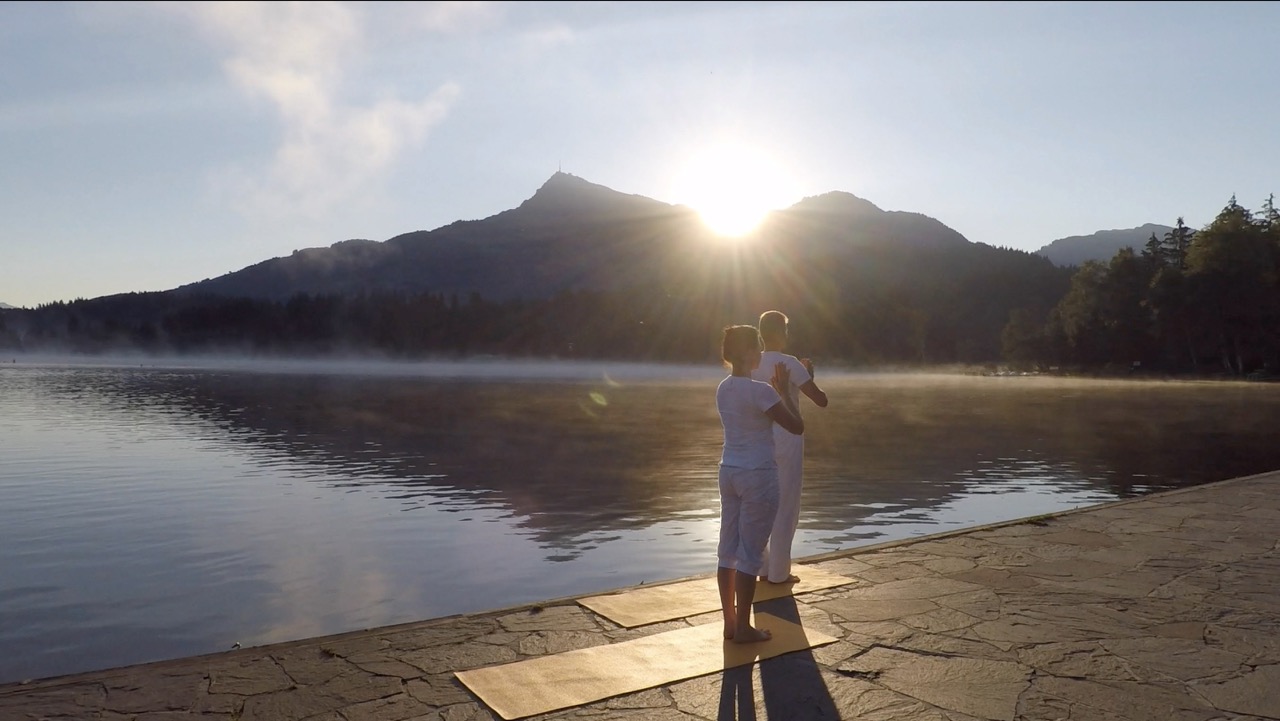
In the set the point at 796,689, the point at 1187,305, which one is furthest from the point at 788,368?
the point at 1187,305

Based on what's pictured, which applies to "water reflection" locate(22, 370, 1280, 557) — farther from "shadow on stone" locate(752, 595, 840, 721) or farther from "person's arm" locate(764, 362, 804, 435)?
"shadow on stone" locate(752, 595, 840, 721)

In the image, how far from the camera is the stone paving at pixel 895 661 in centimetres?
414

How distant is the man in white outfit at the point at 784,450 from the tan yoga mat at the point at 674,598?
160mm

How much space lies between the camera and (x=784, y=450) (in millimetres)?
6285

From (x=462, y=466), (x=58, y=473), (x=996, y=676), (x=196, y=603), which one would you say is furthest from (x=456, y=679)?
(x=58, y=473)

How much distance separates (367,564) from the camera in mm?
9430

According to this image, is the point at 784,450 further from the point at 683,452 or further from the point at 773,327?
the point at 683,452

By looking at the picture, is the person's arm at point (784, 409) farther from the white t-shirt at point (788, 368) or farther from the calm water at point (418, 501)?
the calm water at point (418, 501)

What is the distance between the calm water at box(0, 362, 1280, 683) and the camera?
26.1 feet

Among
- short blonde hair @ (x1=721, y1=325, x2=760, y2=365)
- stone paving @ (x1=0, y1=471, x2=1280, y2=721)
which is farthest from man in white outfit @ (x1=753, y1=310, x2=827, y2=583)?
short blonde hair @ (x1=721, y1=325, x2=760, y2=365)

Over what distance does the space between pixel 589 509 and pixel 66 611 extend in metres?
6.16

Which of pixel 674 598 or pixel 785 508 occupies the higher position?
pixel 785 508

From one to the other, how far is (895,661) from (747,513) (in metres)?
1.06

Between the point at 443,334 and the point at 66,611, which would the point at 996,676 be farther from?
the point at 443,334
